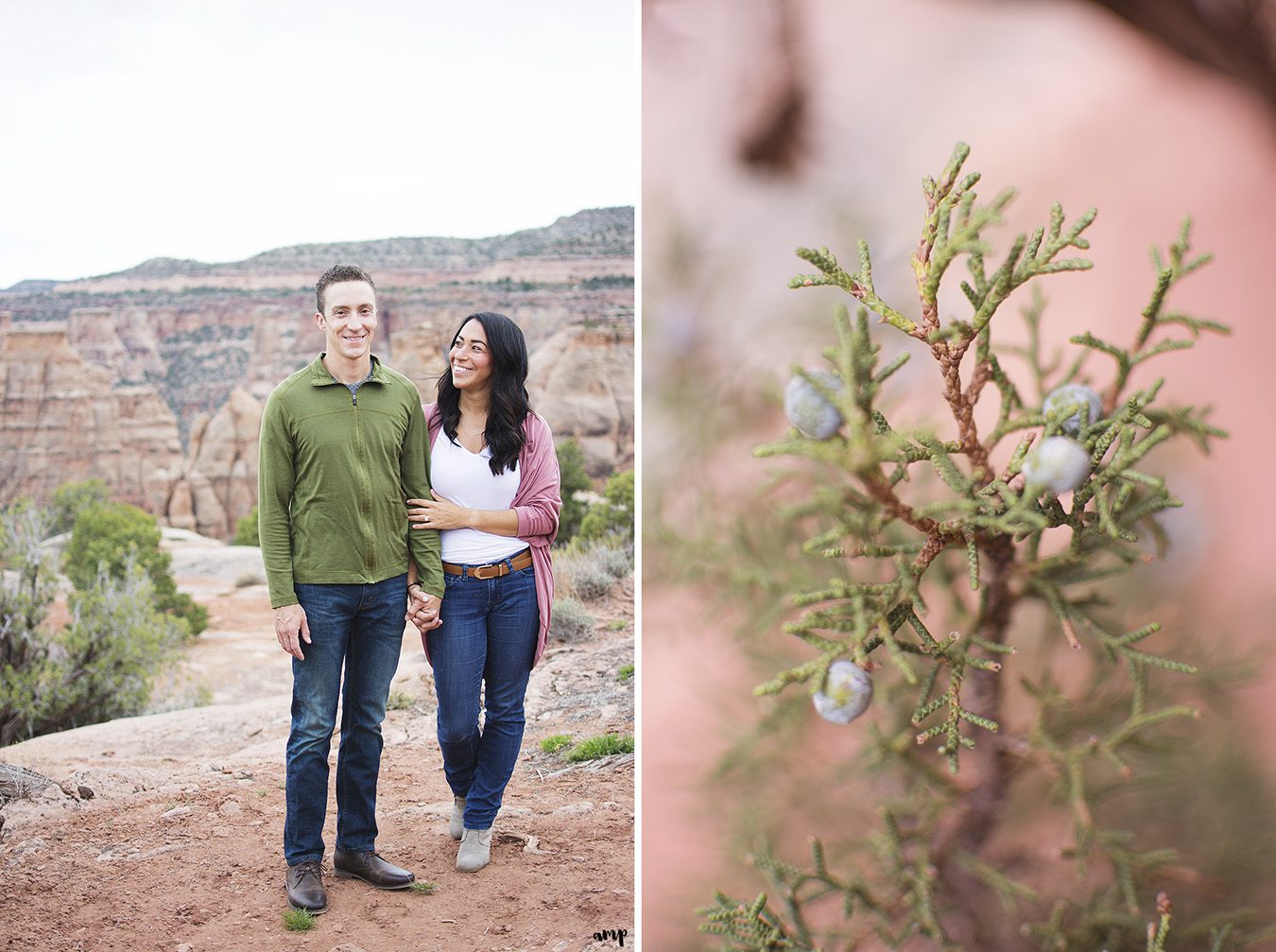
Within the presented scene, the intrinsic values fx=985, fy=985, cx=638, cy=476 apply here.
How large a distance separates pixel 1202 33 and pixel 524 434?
859mm

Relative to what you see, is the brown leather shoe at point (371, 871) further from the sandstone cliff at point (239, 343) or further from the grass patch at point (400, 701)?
the sandstone cliff at point (239, 343)

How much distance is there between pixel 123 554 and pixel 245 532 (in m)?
0.40

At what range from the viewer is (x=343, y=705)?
1.27 meters

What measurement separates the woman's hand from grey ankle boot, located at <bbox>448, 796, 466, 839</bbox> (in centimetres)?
41

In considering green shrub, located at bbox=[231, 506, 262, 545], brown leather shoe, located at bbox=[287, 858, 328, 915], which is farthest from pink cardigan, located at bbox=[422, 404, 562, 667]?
green shrub, located at bbox=[231, 506, 262, 545]

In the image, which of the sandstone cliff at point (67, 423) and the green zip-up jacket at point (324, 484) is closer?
the green zip-up jacket at point (324, 484)

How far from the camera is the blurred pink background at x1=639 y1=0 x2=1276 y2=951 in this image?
914 mm

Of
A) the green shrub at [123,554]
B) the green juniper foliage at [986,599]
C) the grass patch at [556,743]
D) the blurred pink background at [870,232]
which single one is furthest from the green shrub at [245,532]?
the green juniper foliage at [986,599]

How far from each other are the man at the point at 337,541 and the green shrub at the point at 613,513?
0.68m

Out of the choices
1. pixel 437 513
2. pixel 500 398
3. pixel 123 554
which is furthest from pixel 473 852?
pixel 123 554

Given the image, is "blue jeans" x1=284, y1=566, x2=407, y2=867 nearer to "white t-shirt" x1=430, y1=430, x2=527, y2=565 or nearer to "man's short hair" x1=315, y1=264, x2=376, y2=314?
"white t-shirt" x1=430, y1=430, x2=527, y2=565

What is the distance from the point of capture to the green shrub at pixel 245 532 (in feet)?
8.34

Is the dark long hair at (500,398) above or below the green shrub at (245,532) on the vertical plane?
above

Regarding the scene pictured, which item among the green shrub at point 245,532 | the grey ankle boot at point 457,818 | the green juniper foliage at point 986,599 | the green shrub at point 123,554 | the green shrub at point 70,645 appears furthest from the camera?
the green shrub at point 245,532
